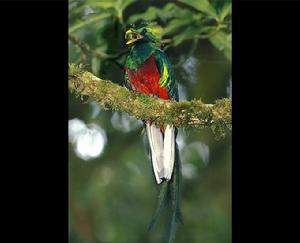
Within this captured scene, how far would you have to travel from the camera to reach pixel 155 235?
2.45m

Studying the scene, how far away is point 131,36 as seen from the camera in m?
2.56

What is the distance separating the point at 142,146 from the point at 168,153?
0.43 feet

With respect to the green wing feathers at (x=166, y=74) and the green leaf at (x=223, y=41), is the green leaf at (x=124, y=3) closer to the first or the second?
the green wing feathers at (x=166, y=74)

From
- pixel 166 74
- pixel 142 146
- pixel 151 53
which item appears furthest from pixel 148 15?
pixel 142 146

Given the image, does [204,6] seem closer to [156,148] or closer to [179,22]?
[179,22]

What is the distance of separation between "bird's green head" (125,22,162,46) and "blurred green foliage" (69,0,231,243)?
0.03 meters

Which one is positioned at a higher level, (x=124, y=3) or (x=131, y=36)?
(x=124, y=3)
